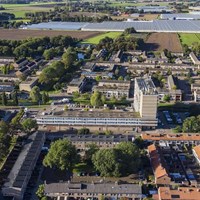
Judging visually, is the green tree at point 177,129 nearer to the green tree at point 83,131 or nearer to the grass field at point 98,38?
the green tree at point 83,131

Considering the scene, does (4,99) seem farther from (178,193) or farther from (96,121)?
(178,193)

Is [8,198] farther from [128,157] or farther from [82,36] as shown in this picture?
[82,36]

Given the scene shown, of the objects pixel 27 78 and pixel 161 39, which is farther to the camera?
pixel 161 39

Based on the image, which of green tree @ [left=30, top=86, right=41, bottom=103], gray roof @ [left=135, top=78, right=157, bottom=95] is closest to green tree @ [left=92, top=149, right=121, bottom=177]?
gray roof @ [left=135, top=78, right=157, bottom=95]

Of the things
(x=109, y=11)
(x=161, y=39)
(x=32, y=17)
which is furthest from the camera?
(x=109, y=11)

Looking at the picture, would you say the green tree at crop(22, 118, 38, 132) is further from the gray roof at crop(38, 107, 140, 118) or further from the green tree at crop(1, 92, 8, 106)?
the green tree at crop(1, 92, 8, 106)

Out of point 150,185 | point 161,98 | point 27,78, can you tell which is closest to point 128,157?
point 150,185

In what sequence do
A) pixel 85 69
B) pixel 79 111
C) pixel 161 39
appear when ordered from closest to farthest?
pixel 79 111 → pixel 85 69 → pixel 161 39
